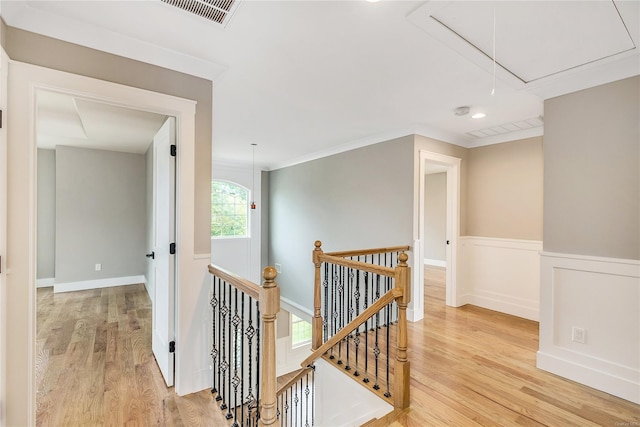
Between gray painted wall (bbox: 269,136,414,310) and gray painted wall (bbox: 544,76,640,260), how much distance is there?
5.04 feet

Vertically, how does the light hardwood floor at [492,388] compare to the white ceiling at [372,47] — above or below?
below

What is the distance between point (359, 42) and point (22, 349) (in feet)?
8.96

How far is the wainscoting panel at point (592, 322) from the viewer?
2195 millimetres

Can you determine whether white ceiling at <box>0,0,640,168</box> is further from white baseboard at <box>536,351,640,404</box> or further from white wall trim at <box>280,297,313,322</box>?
white wall trim at <box>280,297,313,322</box>

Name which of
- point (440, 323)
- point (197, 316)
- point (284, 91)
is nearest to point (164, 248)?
point (197, 316)

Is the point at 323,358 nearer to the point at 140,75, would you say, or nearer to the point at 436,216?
the point at 140,75

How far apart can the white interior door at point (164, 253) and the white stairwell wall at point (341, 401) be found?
4.40ft

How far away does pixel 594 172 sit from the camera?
2371mm

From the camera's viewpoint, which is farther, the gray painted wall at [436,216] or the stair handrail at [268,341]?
the gray painted wall at [436,216]

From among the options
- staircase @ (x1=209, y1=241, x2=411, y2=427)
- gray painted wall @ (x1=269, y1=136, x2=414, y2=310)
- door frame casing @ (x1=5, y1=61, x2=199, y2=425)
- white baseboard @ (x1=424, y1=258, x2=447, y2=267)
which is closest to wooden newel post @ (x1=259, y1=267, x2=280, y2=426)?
staircase @ (x1=209, y1=241, x2=411, y2=427)

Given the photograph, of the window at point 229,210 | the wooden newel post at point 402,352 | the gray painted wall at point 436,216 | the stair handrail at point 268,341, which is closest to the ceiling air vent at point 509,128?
the wooden newel post at point 402,352

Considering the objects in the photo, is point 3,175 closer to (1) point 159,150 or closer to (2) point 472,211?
(1) point 159,150

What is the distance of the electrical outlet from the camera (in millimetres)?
2400

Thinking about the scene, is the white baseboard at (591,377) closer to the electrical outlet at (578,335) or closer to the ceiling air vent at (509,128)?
the electrical outlet at (578,335)
